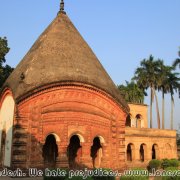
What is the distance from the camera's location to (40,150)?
16.4m

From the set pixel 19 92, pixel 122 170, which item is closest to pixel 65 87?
pixel 19 92

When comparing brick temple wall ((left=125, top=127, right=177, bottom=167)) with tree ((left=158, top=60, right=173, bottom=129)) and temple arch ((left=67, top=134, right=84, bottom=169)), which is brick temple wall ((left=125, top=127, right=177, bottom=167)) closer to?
temple arch ((left=67, top=134, right=84, bottom=169))

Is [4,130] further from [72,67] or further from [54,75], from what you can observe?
[72,67]

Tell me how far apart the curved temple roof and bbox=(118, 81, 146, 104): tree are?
2956 cm

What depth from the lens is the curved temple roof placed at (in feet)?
57.2

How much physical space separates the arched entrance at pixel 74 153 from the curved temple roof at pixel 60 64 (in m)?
4.30

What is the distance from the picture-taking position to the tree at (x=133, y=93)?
50.2m

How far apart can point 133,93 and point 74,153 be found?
33.1 metres

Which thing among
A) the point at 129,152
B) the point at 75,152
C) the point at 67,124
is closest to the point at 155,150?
the point at 129,152

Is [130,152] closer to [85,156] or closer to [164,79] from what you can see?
[85,156]

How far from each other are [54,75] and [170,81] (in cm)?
3339

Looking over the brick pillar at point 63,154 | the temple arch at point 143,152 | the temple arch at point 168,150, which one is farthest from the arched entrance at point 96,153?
the temple arch at point 168,150

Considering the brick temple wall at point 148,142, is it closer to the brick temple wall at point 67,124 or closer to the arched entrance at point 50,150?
the brick temple wall at point 67,124

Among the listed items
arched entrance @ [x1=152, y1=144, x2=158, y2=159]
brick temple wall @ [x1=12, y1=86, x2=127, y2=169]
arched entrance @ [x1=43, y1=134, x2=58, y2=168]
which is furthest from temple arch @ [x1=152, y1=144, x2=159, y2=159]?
arched entrance @ [x1=43, y1=134, x2=58, y2=168]
